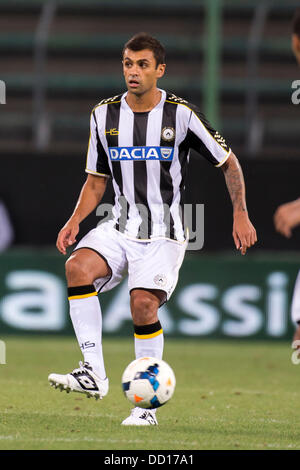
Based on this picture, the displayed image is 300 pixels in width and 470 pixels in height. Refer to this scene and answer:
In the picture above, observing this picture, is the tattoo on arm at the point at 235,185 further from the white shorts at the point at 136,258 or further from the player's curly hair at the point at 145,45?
the player's curly hair at the point at 145,45

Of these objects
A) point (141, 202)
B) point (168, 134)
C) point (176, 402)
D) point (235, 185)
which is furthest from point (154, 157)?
point (176, 402)

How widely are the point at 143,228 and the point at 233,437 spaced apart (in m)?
1.34

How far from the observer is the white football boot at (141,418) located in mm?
→ 5707

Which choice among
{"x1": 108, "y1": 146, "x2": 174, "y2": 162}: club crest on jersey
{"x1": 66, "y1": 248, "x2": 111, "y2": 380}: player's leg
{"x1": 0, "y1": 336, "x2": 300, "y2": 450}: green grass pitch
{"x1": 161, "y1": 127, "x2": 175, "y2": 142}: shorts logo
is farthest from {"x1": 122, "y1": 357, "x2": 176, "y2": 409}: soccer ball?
{"x1": 161, "y1": 127, "x2": 175, "y2": 142}: shorts logo

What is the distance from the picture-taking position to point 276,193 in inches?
425

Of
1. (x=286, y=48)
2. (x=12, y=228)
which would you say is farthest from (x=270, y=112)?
(x=12, y=228)

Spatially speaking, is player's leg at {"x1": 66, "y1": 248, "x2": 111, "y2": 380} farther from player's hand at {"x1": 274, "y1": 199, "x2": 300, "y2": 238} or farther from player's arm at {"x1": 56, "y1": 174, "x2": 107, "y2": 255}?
player's hand at {"x1": 274, "y1": 199, "x2": 300, "y2": 238}

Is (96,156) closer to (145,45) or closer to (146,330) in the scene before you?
(145,45)

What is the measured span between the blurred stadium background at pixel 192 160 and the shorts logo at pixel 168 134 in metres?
4.61

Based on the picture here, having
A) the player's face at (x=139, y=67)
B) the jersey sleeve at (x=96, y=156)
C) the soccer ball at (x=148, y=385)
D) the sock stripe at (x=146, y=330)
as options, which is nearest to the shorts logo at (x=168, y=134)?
the player's face at (x=139, y=67)

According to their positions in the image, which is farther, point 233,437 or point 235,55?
point 235,55
